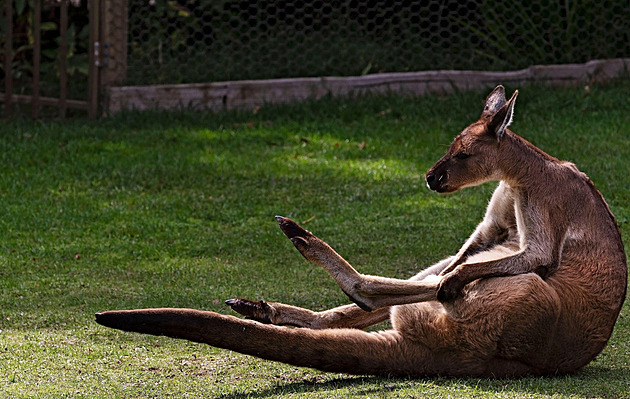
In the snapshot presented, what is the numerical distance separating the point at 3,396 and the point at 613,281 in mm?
2323

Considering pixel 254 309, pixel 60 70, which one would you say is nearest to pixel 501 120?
pixel 254 309

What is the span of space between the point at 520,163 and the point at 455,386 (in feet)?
3.29

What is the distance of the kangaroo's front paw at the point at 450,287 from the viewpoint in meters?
3.55

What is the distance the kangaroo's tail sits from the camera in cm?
321

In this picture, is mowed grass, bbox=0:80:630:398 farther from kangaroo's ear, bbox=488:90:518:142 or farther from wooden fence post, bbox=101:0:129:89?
kangaroo's ear, bbox=488:90:518:142

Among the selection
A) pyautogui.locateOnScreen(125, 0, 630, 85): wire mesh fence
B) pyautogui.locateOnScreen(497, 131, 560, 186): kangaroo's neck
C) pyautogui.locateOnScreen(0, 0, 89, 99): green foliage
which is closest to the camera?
pyautogui.locateOnScreen(497, 131, 560, 186): kangaroo's neck

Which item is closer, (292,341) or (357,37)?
(292,341)

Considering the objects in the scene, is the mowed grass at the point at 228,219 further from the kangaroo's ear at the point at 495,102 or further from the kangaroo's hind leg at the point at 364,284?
the kangaroo's ear at the point at 495,102

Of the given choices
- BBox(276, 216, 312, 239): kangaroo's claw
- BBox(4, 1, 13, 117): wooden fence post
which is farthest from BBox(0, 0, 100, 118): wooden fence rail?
BBox(276, 216, 312, 239): kangaroo's claw

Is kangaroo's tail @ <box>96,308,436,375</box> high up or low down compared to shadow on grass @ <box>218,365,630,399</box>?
up

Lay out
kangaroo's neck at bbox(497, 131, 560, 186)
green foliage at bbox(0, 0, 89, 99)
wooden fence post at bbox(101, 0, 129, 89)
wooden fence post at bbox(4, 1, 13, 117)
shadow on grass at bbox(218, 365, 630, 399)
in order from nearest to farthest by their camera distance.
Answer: shadow on grass at bbox(218, 365, 630, 399)
kangaroo's neck at bbox(497, 131, 560, 186)
wooden fence post at bbox(4, 1, 13, 117)
wooden fence post at bbox(101, 0, 129, 89)
green foliage at bbox(0, 0, 89, 99)

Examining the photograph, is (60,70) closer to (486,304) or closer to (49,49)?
(49,49)

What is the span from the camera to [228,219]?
6844 millimetres

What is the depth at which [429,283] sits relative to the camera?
3.67 metres
